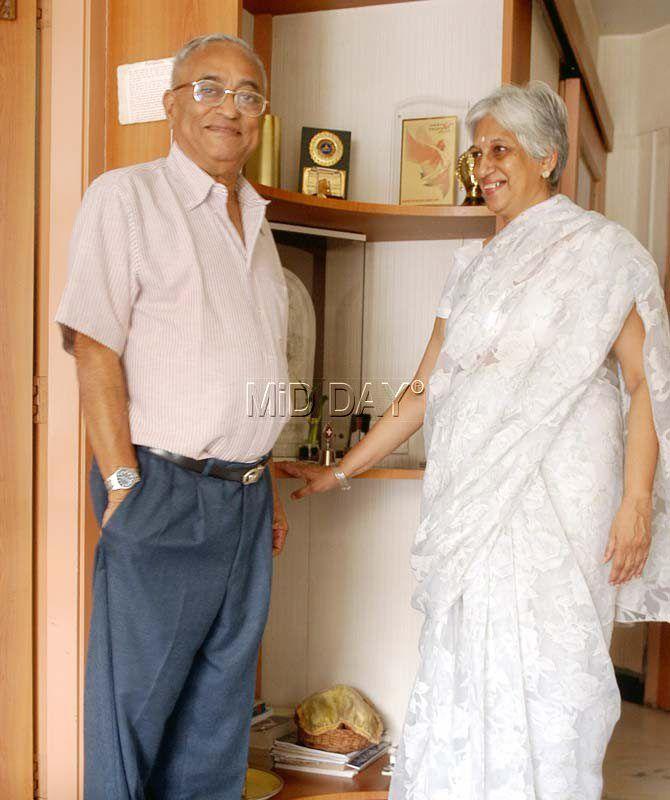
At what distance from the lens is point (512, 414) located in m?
1.78

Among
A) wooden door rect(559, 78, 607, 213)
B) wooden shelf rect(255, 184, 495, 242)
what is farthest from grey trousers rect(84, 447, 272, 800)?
wooden door rect(559, 78, 607, 213)

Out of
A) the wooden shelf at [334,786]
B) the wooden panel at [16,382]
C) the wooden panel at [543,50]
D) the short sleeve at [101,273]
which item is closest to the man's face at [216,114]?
the short sleeve at [101,273]

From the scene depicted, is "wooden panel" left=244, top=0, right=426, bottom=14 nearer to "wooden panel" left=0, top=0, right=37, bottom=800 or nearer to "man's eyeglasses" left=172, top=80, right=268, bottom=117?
"wooden panel" left=0, top=0, right=37, bottom=800

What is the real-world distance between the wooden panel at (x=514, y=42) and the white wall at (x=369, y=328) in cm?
19

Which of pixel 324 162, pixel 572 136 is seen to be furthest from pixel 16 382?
pixel 572 136

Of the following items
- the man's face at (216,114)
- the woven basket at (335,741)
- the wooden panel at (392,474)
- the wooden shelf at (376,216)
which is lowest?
the woven basket at (335,741)

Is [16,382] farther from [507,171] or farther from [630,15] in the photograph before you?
[630,15]

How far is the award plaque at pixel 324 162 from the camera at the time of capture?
2447 mm

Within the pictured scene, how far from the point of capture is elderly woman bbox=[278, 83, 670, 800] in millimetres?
1748

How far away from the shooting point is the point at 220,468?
1.63 m

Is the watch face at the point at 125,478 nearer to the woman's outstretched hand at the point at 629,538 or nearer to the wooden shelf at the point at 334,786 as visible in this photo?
the woman's outstretched hand at the point at 629,538

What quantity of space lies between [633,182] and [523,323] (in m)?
2.31

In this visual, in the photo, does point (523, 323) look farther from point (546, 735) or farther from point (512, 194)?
point (546, 735)

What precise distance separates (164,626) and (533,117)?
1207 mm
